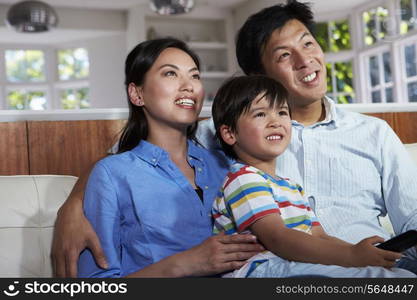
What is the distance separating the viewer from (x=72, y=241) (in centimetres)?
143

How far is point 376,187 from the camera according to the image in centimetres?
168

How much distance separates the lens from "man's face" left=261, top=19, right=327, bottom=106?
1.79m

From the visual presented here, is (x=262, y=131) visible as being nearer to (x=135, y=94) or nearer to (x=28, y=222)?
(x=135, y=94)

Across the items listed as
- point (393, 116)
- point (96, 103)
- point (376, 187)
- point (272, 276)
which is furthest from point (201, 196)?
point (96, 103)

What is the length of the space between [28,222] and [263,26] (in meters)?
0.94

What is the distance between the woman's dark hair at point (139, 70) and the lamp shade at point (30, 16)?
3.12 metres

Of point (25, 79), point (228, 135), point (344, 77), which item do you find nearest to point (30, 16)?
point (228, 135)

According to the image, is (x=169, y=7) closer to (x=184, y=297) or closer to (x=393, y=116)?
(x=393, y=116)

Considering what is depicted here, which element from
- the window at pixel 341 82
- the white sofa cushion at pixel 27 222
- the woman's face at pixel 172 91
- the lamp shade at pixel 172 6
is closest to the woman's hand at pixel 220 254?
the woman's face at pixel 172 91

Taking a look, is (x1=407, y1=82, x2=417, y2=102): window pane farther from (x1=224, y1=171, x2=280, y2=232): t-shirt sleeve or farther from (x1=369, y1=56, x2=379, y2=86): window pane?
(x1=224, y1=171, x2=280, y2=232): t-shirt sleeve

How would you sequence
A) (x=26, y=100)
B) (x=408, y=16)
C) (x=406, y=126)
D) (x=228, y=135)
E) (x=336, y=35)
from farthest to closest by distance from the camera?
1. (x=26, y=100)
2. (x=336, y=35)
3. (x=408, y=16)
4. (x=406, y=126)
5. (x=228, y=135)

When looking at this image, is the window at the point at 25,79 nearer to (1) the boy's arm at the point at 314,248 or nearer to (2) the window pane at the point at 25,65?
(2) the window pane at the point at 25,65

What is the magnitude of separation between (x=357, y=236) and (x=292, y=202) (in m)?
0.28

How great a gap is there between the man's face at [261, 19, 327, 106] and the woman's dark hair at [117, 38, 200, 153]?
26 cm
